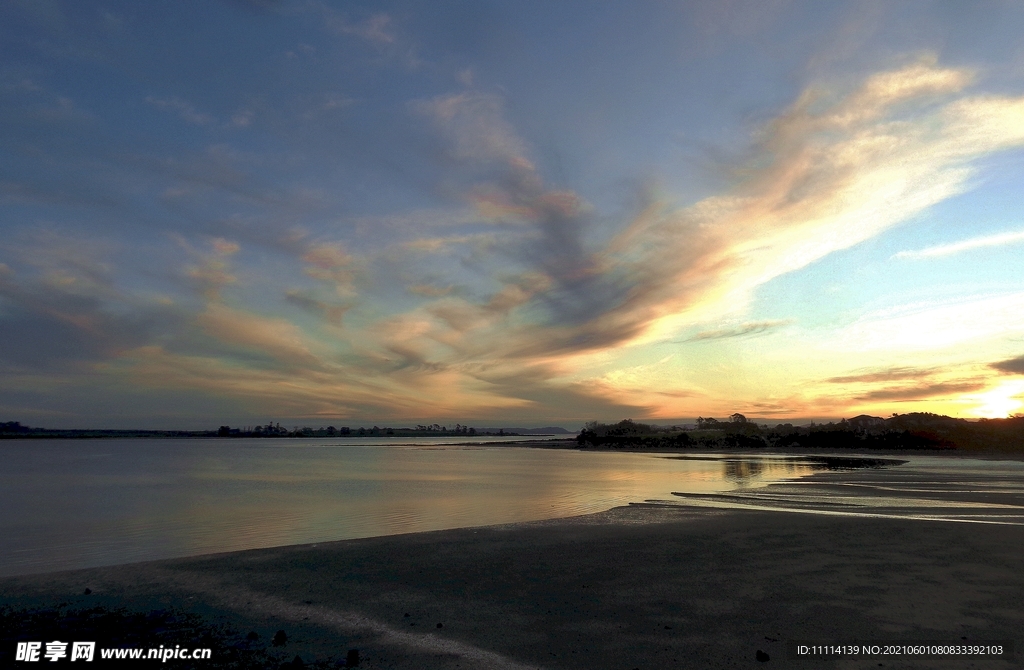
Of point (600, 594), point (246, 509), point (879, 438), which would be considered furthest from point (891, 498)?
point (879, 438)

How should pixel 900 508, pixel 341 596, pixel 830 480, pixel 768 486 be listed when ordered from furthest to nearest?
1. pixel 830 480
2. pixel 768 486
3. pixel 900 508
4. pixel 341 596

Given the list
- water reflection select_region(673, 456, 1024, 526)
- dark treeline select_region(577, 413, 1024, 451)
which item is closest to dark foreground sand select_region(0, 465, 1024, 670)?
water reflection select_region(673, 456, 1024, 526)

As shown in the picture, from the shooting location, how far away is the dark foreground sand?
9.40 meters

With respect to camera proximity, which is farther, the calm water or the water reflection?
the water reflection

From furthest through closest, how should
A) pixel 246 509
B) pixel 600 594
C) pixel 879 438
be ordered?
pixel 879 438
pixel 246 509
pixel 600 594

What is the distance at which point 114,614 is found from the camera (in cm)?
1133

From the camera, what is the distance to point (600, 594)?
40.6 feet

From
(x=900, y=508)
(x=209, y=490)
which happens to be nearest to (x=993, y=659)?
(x=900, y=508)

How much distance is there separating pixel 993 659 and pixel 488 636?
26.6 ft

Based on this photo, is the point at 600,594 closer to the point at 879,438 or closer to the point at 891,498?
the point at 891,498

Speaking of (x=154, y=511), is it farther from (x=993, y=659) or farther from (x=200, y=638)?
(x=993, y=659)

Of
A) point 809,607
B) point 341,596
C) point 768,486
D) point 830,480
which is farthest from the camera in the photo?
point 830,480

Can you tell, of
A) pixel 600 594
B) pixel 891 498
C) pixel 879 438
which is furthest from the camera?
pixel 879 438

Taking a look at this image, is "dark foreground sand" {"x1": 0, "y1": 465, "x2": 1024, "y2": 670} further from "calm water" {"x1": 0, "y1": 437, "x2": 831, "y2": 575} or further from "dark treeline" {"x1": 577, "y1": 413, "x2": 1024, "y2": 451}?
"dark treeline" {"x1": 577, "y1": 413, "x2": 1024, "y2": 451}
